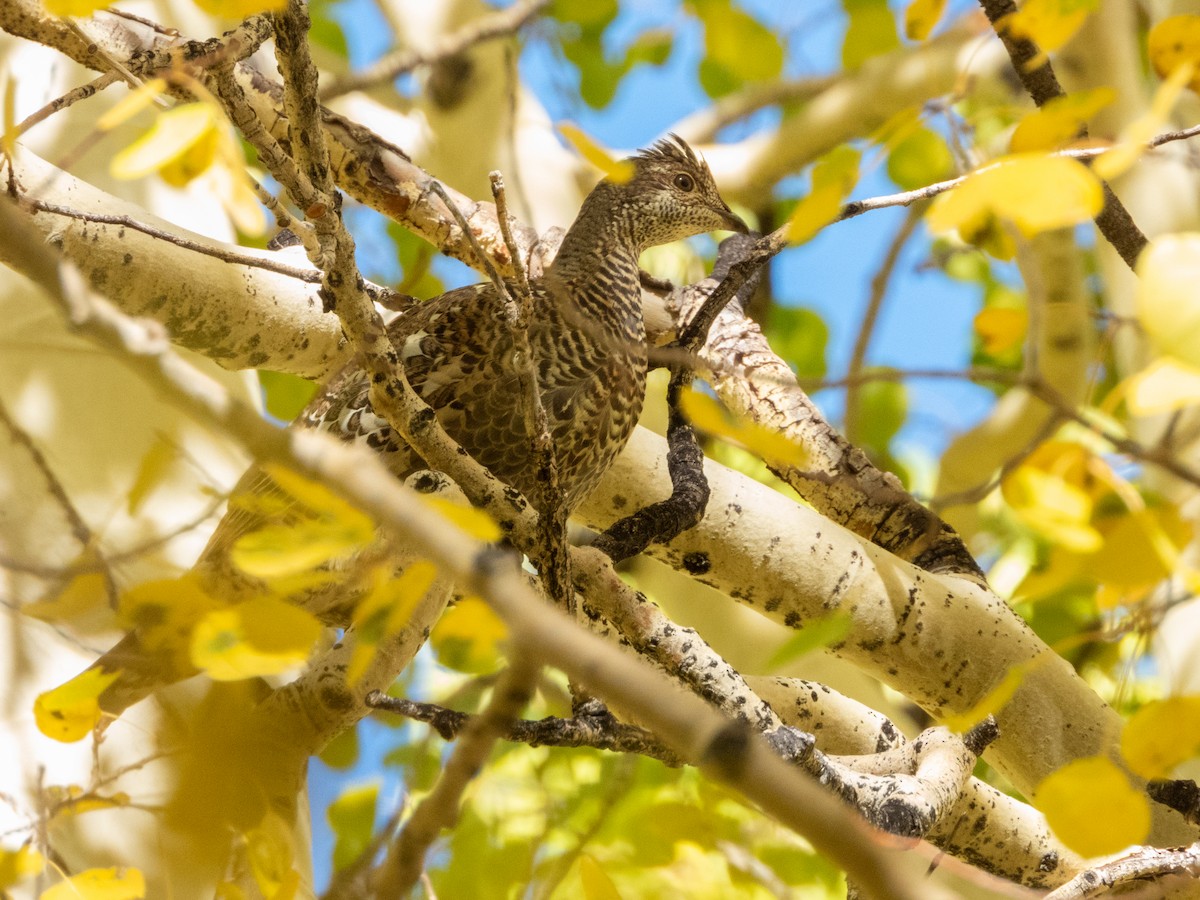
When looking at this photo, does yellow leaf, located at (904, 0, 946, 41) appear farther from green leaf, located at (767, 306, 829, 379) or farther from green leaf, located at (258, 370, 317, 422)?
green leaf, located at (767, 306, 829, 379)

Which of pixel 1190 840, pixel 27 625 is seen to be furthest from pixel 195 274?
pixel 1190 840

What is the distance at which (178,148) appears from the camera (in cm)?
68

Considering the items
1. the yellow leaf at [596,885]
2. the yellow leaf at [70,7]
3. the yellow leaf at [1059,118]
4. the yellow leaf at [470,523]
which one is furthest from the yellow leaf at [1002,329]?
the yellow leaf at [70,7]

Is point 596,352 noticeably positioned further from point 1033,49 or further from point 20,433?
point 20,433

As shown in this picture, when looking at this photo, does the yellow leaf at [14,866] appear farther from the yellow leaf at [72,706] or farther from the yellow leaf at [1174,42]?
the yellow leaf at [1174,42]

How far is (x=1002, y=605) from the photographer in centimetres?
174

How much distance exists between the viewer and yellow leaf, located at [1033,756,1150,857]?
2.35 ft

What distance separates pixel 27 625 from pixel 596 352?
0.91 metres

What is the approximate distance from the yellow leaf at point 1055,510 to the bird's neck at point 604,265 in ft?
4.11

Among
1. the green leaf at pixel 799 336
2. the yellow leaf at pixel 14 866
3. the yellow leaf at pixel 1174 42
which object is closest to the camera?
the yellow leaf at pixel 14 866

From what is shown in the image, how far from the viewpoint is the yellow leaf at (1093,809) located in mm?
717

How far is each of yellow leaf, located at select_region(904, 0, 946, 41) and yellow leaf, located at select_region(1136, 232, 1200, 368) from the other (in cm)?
50

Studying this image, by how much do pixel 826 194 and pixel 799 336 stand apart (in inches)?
120

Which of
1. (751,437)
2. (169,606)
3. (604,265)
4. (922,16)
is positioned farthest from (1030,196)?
(604,265)
